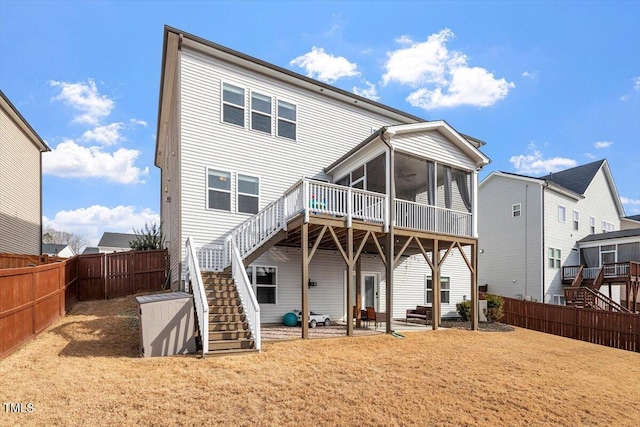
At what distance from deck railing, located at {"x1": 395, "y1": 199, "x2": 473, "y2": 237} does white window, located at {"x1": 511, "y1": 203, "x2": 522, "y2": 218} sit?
13.4 meters

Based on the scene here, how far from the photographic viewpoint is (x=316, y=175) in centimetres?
1559

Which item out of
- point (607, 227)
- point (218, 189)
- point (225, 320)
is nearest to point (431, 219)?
point (218, 189)

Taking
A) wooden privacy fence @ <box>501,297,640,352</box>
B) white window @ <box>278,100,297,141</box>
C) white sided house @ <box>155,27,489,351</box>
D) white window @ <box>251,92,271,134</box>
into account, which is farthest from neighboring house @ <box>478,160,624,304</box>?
white window @ <box>251,92,271,134</box>

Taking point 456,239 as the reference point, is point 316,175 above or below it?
above

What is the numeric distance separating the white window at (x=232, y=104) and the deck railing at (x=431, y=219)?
6.50 metres

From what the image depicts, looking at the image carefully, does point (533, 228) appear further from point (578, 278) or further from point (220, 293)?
point (220, 293)

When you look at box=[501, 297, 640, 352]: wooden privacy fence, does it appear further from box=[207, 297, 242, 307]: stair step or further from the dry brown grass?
box=[207, 297, 242, 307]: stair step

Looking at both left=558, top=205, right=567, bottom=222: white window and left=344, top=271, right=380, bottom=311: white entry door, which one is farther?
left=558, top=205, right=567, bottom=222: white window

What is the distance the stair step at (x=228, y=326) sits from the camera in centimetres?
891

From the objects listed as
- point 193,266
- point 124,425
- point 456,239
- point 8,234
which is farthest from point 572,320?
point 8,234

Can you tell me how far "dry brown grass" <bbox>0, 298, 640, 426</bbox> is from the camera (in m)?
5.31

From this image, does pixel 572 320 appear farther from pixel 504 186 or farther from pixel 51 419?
pixel 51 419

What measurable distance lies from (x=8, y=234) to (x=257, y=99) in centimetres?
1435

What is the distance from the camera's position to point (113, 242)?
6006cm
